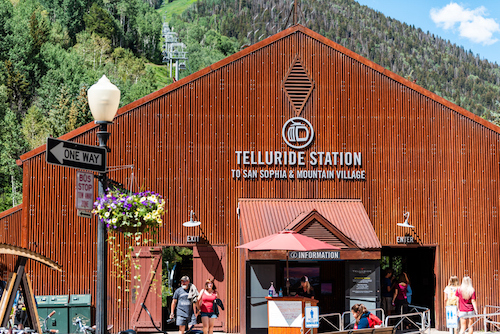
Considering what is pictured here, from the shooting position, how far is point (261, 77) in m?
17.8

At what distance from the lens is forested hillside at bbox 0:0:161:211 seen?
167 feet

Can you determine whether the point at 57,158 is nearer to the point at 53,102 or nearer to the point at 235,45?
the point at 53,102

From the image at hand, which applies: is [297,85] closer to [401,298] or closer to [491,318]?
[401,298]

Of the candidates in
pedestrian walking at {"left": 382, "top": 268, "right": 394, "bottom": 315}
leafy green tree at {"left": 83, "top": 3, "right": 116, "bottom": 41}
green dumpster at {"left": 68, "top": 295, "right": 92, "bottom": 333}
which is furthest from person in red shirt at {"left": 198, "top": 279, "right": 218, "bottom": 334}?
leafy green tree at {"left": 83, "top": 3, "right": 116, "bottom": 41}

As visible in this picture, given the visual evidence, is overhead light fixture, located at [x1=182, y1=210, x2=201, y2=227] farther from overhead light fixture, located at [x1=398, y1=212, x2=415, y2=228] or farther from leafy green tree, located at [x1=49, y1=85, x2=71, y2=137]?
leafy green tree, located at [x1=49, y1=85, x2=71, y2=137]

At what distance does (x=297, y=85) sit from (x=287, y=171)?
2.52 metres

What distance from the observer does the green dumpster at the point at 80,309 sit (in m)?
16.1

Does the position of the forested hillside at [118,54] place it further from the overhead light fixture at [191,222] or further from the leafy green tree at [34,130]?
the overhead light fixture at [191,222]

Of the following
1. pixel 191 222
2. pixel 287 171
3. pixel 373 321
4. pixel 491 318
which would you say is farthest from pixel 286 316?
pixel 491 318

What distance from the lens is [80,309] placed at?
16219mm

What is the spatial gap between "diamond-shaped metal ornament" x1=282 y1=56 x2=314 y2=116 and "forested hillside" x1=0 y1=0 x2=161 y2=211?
30.2m

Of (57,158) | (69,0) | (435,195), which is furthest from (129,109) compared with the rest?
(69,0)

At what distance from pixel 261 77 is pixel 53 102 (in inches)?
1927

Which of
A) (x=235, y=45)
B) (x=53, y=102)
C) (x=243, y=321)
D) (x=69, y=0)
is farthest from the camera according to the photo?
(x=235, y=45)
